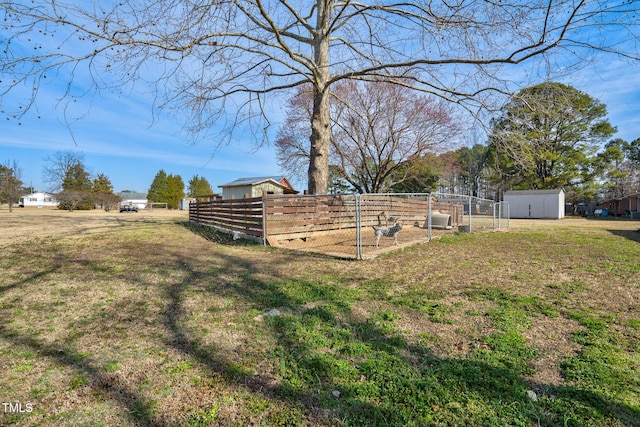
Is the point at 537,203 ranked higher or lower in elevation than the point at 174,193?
lower

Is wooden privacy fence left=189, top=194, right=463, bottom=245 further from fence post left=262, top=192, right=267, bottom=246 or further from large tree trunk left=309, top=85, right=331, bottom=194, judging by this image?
large tree trunk left=309, top=85, right=331, bottom=194

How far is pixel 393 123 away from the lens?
18359 mm

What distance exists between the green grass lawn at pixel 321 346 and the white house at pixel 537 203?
2714cm

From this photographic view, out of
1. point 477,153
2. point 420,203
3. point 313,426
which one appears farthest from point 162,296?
point 477,153

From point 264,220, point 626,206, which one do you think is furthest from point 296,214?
point 626,206

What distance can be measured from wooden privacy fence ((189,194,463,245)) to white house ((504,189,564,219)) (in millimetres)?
21630

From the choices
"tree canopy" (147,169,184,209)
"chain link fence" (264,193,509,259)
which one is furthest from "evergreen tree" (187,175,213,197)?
"chain link fence" (264,193,509,259)

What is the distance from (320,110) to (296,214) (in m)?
3.11

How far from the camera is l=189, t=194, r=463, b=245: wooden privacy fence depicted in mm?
8281

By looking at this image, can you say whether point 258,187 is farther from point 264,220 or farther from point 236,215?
point 264,220

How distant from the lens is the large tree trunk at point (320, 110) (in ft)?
28.1

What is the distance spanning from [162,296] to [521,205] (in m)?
32.9

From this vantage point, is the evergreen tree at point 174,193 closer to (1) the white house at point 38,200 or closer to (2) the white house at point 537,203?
(1) the white house at point 38,200

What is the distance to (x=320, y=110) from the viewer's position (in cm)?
905
